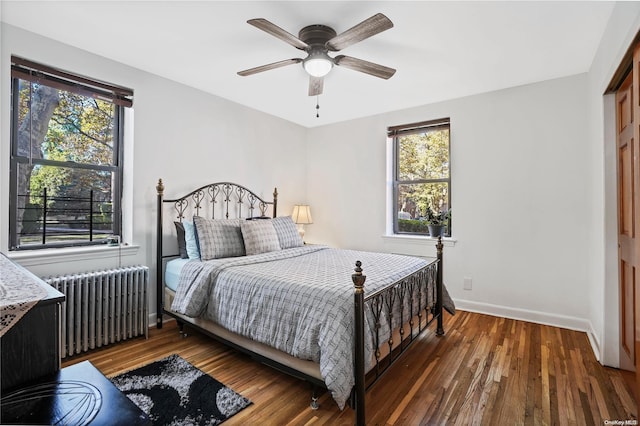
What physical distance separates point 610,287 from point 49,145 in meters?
4.59

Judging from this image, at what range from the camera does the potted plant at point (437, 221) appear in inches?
149

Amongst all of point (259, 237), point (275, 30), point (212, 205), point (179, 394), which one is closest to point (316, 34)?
point (275, 30)

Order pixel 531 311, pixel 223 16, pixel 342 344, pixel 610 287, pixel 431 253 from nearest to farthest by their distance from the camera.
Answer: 1. pixel 342 344
2. pixel 223 16
3. pixel 610 287
4. pixel 531 311
5. pixel 431 253

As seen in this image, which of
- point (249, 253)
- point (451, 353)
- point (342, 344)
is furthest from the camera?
point (249, 253)

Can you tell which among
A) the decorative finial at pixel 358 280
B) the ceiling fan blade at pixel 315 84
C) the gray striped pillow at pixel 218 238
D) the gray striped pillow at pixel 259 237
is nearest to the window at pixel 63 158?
the gray striped pillow at pixel 218 238

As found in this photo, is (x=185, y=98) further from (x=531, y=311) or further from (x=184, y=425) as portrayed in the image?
(x=531, y=311)

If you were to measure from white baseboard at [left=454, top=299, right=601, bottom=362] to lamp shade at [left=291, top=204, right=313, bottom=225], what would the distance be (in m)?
2.25

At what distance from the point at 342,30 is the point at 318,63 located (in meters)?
0.31

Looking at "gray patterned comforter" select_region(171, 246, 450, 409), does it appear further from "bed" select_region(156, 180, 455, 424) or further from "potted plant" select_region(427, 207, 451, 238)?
"potted plant" select_region(427, 207, 451, 238)

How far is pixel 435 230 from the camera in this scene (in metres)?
3.81

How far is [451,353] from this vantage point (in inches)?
101

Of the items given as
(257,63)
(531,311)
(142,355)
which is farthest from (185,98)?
(531,311)

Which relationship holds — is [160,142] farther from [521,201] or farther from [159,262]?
[521,201]

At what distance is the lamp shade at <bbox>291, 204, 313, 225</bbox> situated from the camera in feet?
15.3
